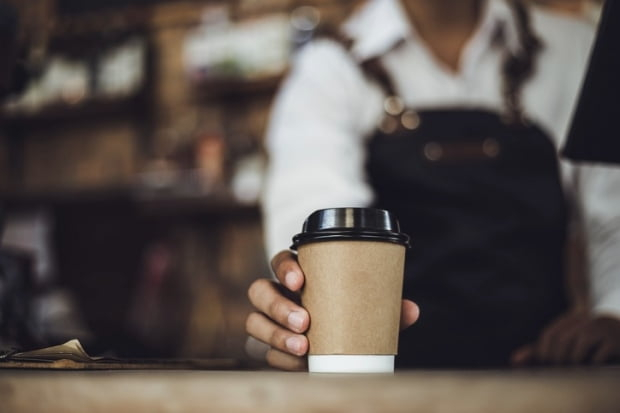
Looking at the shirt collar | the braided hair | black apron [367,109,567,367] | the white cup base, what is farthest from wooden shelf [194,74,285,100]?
the white cup base

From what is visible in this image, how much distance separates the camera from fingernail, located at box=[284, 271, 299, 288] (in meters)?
0.70

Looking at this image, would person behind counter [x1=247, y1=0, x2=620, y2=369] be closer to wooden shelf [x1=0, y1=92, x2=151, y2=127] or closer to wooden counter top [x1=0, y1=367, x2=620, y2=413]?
wooden counter top [x1=0, y1=367, x2=620, y2=413]

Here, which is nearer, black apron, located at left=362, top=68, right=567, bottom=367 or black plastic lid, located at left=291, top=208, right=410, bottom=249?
black plastic lid, located at left=291, top=208, right=410, bottom=249

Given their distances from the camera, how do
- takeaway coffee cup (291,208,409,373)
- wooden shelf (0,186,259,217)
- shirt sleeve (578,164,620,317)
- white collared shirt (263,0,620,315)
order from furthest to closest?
wooden shelf (0,186,259,217) < white collared shirt (263,0,620,315) < shirt sleeve (578,164,620,317) < takeaway coffee cup (291,208,409,373)

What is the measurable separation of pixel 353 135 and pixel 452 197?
31 cm

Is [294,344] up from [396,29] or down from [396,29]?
down

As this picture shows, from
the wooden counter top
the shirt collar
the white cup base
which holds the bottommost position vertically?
the white cup base

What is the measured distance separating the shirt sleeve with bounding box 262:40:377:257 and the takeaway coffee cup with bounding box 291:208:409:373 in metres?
0.72

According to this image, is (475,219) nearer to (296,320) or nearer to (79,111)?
(296,320)

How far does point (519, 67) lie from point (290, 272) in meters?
1.27

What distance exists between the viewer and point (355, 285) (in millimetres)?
651

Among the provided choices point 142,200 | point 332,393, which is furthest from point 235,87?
point 332,393

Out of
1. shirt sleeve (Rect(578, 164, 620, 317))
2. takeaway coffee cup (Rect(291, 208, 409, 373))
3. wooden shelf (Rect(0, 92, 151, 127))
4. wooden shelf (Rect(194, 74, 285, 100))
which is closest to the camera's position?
takeaway coffee cup (Rect(291, 208, 409, 373))

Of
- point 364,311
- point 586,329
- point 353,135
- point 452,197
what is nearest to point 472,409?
point 364,311
